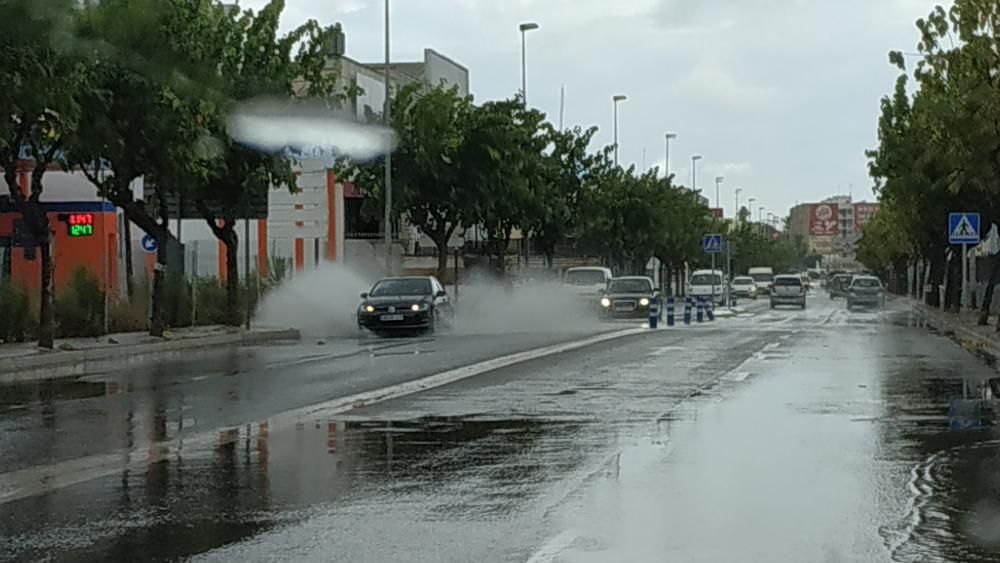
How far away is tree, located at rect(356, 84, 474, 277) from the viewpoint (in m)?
48.7

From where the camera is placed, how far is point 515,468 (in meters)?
12.1

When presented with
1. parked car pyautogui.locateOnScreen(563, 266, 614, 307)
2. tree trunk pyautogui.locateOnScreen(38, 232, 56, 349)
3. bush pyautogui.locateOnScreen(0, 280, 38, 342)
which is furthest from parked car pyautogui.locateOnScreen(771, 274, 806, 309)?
tree trunk pyautogui.locateOnScreen(38, 232, 56, 349)

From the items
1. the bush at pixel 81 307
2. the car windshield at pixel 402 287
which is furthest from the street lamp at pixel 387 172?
the bush at pixel 81 307

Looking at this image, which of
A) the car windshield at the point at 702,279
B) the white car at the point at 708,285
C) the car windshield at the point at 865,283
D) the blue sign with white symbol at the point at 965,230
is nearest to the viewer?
the blue sign with white symbol at the point at 965,230

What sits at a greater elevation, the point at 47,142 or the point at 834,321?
the point at 47,142

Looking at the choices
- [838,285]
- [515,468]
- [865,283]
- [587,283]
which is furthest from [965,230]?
[838,285]

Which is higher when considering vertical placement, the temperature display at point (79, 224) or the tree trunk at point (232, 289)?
the temperature display at point (79, 224)

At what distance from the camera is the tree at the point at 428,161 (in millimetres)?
48656

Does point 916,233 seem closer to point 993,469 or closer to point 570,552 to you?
point 993,469

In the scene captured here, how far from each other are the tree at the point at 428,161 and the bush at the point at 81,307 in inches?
668

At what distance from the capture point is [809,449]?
1330 cm

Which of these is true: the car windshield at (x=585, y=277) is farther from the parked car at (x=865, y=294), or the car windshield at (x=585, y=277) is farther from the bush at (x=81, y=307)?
the bush at (x=81, y=307)

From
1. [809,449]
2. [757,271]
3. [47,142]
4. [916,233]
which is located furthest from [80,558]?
[757,271]

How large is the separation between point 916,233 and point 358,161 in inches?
927
